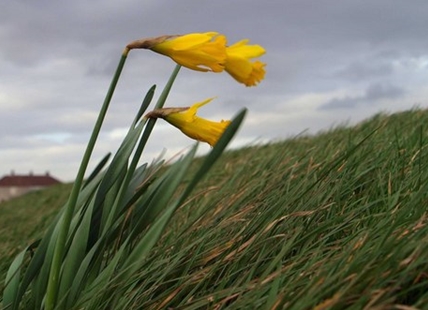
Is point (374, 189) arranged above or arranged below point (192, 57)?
below

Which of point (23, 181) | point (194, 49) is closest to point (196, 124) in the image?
point (194, 49)

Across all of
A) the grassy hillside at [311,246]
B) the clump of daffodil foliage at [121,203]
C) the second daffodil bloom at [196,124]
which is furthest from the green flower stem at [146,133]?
the grassy hillside at [311,246]

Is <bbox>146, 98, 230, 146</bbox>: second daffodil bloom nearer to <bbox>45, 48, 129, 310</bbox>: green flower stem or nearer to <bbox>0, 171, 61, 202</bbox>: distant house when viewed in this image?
<bbox>45, 48, 129, 310</bbox>: green flower stem

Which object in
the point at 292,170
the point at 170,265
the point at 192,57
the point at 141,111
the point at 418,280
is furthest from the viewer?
the point at 292,170

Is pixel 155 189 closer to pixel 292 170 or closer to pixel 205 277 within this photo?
pixel 205 277

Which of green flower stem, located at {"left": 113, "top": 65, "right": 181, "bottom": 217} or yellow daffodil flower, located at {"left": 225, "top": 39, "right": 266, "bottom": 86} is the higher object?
yellow daffodil flower, located at {"left": 225, "top": 39, "right": 266, "bottom": 86}

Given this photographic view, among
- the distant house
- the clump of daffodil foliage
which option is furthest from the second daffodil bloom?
the distant house

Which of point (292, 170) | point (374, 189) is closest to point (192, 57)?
point (374, 189)
